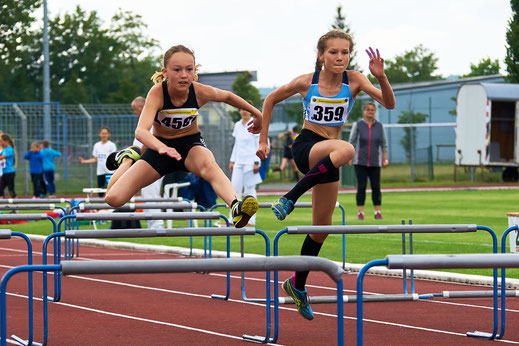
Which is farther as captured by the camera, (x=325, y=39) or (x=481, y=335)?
(x=325, y=39)

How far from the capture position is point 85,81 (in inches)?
2452

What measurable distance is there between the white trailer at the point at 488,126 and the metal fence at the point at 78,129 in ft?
27.7

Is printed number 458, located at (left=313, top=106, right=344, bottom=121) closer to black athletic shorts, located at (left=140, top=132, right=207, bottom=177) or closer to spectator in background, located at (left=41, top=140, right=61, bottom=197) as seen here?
black athletic shorts, located at (left=140, top=132, right=207, bottom=177)

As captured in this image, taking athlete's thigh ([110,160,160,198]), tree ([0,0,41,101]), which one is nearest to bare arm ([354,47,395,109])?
athlete's thigh ([110,160,160,198])

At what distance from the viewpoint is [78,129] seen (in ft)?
86.2

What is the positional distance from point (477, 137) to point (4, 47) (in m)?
32.3

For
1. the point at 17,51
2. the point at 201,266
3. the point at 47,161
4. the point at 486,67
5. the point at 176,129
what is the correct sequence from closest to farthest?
the point at 201,266
the point at 176,129
the point at 47,161
the point at 17,51
the point at 486,67

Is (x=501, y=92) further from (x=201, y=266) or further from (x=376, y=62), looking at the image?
(x=201, y=266)

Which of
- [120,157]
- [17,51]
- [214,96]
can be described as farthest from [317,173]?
[17,51]

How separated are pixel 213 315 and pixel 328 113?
84.3 inches

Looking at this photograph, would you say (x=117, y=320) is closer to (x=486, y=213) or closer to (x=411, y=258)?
(x=411, y=258)

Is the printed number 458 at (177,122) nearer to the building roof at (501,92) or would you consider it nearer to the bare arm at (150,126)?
the bare arm at (150,126)

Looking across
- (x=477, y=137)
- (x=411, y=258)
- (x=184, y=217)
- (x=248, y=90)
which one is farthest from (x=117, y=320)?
(x=248, y=90)

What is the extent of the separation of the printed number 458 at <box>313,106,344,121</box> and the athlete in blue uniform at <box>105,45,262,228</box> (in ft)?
1.90
